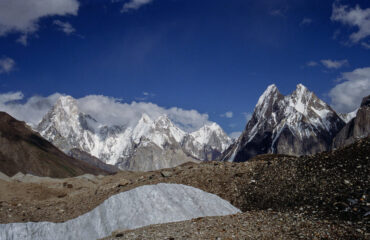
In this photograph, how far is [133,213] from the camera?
1717 cm

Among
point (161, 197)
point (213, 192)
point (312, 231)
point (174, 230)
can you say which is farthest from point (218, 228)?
point (213, 192)

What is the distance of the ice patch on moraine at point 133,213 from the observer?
16.9 meters

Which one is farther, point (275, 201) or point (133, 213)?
point (275, 201)

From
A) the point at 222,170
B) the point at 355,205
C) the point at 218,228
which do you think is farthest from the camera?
the point at 222,170

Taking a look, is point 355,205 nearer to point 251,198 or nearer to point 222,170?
point 251,198

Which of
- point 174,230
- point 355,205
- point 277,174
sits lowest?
point 174,230

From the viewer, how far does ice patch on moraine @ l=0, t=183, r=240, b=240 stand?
1689 centimetres

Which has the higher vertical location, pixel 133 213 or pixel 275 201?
pixel 275 201

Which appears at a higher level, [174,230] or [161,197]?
[161,197]

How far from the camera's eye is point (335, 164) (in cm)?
1997

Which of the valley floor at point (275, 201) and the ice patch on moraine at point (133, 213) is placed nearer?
the valley floor at point (275, 201)

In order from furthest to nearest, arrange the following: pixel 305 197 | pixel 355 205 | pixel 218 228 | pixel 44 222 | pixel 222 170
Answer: pixel 222 170 → pixel 44 222 → pixel 305 197 → pixel 355 205 → pixel 218 228

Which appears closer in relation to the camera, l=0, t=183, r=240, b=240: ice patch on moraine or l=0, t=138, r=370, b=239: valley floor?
l=0, t=138, r=370, b=239: valley floor

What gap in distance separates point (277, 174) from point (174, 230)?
36.4ft
